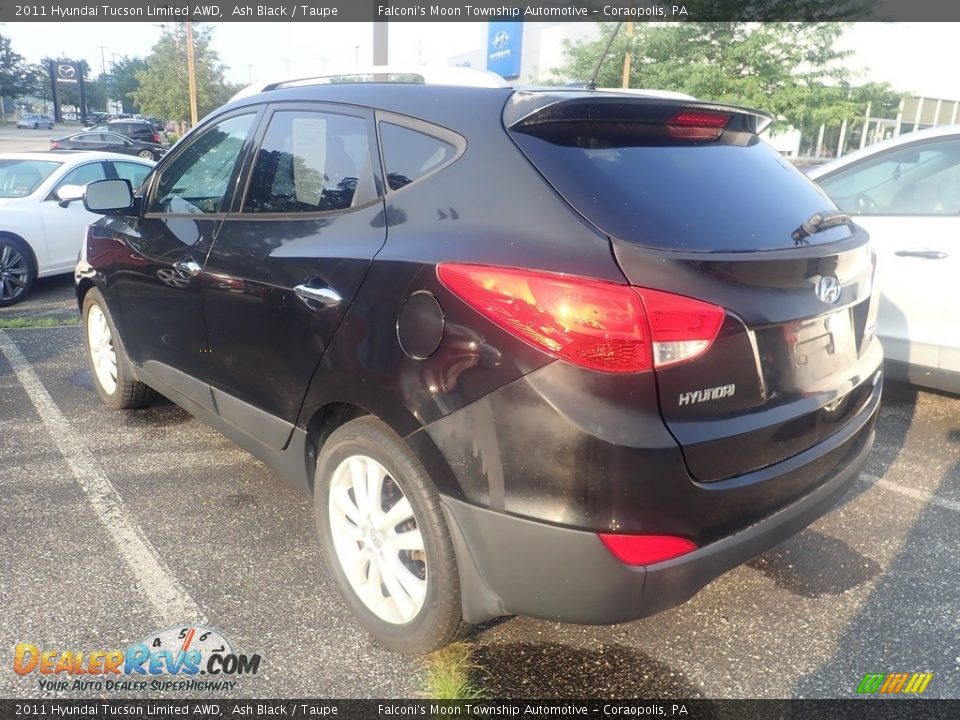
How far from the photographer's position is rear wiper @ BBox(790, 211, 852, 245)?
230cm

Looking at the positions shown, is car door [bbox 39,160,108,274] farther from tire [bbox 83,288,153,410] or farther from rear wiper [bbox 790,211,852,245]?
Answer: rear wiper [bbox 790,211,852,245]

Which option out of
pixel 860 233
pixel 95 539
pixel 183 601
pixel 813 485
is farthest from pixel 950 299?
pixel 95 539

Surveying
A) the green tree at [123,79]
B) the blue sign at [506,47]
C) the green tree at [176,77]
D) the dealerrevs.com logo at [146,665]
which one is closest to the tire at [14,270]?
the dealerrevs.com logo at [146,665]

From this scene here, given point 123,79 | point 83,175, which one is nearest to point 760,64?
point 83,175

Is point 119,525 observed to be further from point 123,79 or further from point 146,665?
point 123,79

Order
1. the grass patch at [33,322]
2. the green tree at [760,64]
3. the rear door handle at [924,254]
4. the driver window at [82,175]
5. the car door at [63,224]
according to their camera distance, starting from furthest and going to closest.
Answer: the green tree at [760,64] < the driver window at [82,175] < the car door at [63,224] < the grass patch at [33,322] < the rear door handle at [924,254]

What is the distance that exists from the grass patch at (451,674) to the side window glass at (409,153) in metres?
1.49

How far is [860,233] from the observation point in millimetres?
Result: 2680

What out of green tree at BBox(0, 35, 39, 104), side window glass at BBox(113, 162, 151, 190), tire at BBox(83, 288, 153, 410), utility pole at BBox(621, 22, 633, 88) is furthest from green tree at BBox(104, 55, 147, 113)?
tire at BBox(83, 288, 153, 410)

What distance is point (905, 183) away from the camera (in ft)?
14.8

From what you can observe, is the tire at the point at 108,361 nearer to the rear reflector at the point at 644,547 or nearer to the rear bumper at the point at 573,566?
the rear bumper at the point at 573,566

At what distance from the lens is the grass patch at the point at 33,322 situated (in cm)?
653

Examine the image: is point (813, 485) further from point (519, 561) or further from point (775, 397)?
point (519, 561)

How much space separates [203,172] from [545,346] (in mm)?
2311
